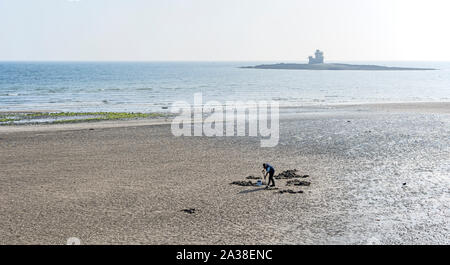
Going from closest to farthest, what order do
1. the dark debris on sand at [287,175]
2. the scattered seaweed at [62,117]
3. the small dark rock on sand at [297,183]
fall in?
the small dark rock on sand at [297,183]
the dark debris on sand at [287,175]
the scattered seaweed at [62,117]

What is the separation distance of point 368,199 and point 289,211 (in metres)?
3.22

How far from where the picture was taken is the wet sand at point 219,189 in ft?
42.9

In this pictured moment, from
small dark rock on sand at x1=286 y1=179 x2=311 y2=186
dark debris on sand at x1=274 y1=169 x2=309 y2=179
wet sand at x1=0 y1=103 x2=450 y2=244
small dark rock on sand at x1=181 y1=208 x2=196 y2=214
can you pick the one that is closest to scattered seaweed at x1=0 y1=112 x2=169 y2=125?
wet sand at x1=0 y1=103 x2=450 y2=244

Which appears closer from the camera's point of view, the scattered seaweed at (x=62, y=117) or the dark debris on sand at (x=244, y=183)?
the dark debris on sand at (x=244, y=183)

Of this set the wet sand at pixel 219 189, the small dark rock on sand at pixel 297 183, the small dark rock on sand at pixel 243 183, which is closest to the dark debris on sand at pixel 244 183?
the small dark rock on sand at pixel 243 183

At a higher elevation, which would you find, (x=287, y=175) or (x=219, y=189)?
(x=287, y=175)

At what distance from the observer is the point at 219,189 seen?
17.5 m

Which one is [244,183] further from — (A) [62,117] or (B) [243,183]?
(A) [62,117]

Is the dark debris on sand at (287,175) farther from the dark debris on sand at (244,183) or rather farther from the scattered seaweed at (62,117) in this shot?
the scattered seaweed at (62,117)

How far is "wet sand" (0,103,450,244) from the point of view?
13062mm

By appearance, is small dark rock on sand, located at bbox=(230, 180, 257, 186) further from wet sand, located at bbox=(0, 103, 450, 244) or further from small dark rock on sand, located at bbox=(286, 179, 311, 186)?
small dark rock on sand, located at bbox=(286, 179, 311, 186)

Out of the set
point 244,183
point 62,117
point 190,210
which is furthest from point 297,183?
point 62,117
